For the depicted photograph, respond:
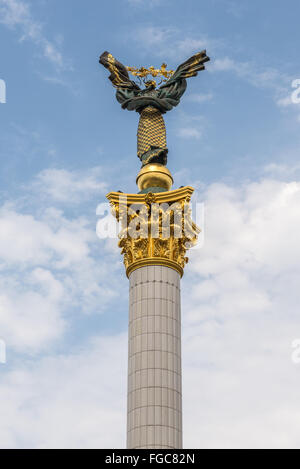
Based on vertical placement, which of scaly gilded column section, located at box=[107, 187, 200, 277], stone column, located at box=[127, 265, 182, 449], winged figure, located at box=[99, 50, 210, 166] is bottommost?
stone column, located at box=[127, 265, 182, 449]

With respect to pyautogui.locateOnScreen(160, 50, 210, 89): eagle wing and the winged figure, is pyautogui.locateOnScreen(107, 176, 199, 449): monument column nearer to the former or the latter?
the winged figure

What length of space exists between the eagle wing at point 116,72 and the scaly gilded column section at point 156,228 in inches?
326

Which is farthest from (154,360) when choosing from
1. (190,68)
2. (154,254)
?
(190,68)

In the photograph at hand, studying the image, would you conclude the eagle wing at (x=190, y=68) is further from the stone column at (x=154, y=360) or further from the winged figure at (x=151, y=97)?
the stone column at (x=154, y=360)

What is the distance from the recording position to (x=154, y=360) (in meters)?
36.0

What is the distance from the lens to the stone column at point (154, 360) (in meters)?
34.6

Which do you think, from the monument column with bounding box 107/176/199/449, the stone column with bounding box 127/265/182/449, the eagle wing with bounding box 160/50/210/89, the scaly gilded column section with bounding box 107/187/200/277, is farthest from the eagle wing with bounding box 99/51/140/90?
the stone column with bounding box 127/265/182/449

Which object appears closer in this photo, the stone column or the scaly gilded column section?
the stone column

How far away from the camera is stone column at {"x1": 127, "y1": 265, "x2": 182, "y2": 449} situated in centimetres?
3459

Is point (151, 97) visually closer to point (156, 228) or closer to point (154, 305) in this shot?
point (156, 228)

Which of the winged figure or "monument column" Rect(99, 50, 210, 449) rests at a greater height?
the winged figure
